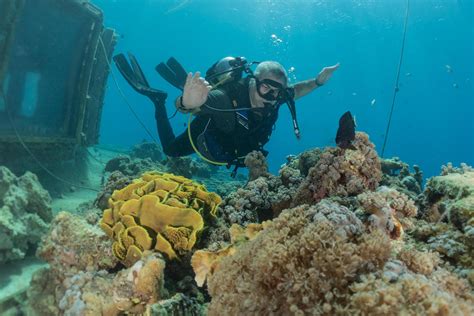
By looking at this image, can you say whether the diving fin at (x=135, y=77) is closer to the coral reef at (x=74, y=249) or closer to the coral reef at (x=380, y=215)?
the coral reef at (x=74, y=249)

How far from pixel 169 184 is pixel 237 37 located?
351 feet

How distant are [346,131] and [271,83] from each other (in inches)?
123

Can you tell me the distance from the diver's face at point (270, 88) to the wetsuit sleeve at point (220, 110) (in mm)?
626

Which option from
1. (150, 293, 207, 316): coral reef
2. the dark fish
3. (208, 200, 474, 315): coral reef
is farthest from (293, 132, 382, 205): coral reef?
(150, 293, 207, 316): coral reef

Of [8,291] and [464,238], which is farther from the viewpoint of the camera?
[8,291]

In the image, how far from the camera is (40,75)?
28.0 feet

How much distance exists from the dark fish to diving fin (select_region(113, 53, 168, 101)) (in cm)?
579

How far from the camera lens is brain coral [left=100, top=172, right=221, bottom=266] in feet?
10.1

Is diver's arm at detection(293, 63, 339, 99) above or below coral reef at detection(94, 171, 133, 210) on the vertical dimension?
above

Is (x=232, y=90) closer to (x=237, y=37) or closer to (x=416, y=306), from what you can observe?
(x=416, y=306)

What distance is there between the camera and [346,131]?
10.5ft

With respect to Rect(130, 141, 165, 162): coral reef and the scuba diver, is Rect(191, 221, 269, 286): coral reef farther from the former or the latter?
Rect(130, 141, 165, 162): coral reef

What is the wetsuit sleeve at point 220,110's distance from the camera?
18.5ft

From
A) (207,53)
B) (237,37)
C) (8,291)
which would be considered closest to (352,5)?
(237,37)
